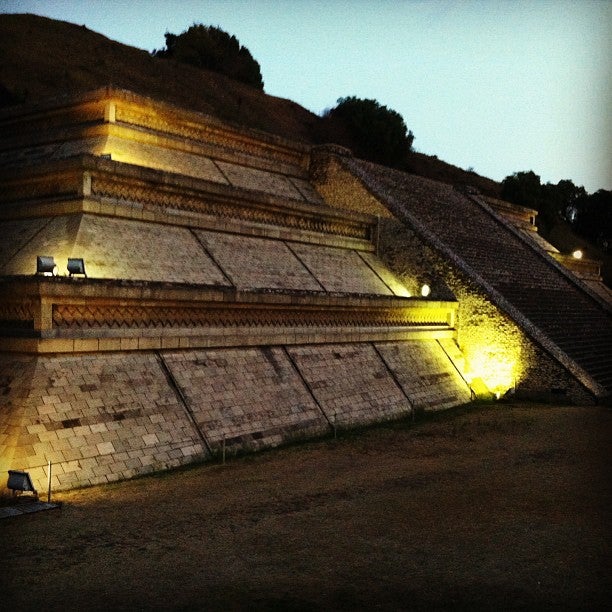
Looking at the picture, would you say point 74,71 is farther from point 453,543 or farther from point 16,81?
point 453,543

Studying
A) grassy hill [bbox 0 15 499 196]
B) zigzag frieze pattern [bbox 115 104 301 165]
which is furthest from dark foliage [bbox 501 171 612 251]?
zigzag frieze pattern [bbox 115 104 301 165]

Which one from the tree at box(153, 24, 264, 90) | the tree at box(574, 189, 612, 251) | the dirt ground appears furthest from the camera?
the tree at box(574, 189, 612, 251)

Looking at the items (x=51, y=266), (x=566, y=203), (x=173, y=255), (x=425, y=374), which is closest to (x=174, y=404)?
(x=51, y=266)

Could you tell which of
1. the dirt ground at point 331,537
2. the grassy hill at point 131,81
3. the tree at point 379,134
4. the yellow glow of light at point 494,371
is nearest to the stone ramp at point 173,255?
the yellow glow of light at point 494,371

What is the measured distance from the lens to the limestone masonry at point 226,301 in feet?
29.5

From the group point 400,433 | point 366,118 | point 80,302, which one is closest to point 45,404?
point 80,302

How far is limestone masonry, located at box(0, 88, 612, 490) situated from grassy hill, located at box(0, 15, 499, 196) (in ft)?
15.8

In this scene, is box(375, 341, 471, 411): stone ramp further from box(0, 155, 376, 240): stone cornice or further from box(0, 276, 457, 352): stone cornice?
box(0, 155, 376, 240): stone cornice

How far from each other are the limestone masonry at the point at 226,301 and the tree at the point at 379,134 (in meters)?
25.0

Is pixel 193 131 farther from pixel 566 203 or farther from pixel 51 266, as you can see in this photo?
pixel 566 203

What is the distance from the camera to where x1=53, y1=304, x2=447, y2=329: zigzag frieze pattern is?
9484mm

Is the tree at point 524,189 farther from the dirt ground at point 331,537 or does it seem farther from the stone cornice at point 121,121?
the dirt ground at point 331,537

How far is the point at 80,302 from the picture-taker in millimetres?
9367

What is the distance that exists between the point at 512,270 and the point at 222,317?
10.9m
